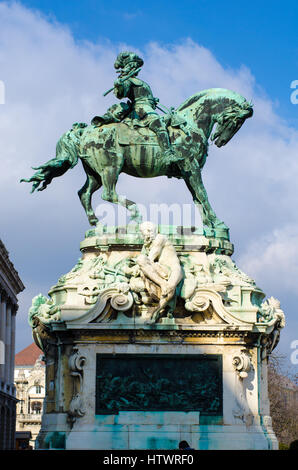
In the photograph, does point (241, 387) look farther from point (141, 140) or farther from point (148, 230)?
point (141, 140)

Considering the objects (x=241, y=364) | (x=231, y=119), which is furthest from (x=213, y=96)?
(x=241, y=364)

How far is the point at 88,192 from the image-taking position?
28141mm

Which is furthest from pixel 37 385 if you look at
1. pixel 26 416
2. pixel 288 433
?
pixel 288 433

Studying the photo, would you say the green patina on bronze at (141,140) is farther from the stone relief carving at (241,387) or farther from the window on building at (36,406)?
the window on building at (36,406)

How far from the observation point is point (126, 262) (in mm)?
26156

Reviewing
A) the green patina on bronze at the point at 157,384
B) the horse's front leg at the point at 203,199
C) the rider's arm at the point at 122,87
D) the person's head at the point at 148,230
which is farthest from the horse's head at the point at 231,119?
the green patina on bronze at the point at 157,384

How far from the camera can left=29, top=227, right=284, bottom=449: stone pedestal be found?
24.8m

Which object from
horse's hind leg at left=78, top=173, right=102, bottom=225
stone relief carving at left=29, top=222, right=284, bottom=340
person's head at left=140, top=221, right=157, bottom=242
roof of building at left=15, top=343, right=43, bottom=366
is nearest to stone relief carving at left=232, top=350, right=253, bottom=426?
stone relief carving at left=29, top=222, right=284, bottom=340

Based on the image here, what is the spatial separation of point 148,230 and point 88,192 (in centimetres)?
318

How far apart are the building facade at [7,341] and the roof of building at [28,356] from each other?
5707cm

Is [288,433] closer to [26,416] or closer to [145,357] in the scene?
[145,357]

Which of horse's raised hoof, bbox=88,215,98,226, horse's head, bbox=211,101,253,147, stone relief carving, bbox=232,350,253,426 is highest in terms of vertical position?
horse's head, bbox=211,101,253,147

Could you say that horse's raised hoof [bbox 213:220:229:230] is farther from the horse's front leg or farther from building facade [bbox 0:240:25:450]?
building facade [bbox 0:240:25:450]
